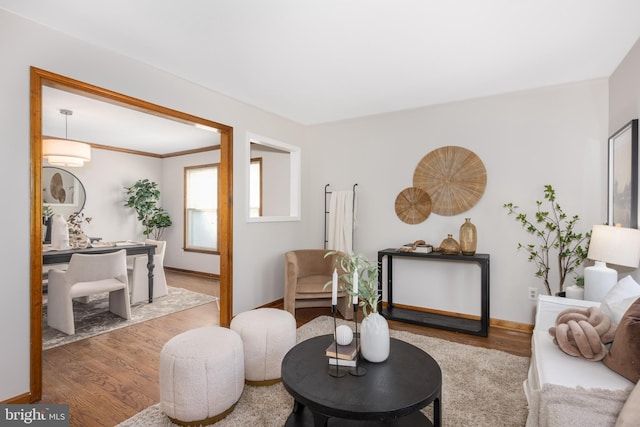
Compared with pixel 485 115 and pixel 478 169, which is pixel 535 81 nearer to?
pixel 485 115

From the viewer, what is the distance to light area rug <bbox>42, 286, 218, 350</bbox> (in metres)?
3.17

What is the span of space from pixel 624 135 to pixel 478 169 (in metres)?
1.20

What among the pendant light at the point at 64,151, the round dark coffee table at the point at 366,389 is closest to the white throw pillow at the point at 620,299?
the round dark coffee table at the point at 366,389

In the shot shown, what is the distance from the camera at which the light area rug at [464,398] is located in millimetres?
1857

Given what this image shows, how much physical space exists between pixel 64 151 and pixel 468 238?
456cm

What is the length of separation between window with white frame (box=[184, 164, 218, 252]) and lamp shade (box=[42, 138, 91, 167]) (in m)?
2.23

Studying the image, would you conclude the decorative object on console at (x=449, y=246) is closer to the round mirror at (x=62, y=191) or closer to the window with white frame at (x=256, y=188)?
the window with white frame at (x=256, y=188)

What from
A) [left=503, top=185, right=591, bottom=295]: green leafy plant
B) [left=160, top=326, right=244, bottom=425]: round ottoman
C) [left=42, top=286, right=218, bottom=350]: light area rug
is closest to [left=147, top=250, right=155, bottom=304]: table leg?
[left=42, top=286, right=218, bottom=350]: light area rug

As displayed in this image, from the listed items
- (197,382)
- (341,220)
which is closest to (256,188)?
(341,220)

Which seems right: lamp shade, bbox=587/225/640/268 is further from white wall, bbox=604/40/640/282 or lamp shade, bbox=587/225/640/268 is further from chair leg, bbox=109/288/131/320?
chair leg, bbox=109/288/131/320

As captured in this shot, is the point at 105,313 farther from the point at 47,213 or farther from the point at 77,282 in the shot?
the point at 47,213

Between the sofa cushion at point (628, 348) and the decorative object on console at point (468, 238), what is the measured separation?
1.84 metres

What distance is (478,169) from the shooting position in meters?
3.52

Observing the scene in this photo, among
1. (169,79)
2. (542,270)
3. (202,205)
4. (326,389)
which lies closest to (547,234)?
(542,270)
